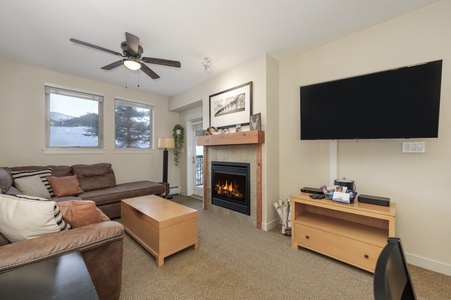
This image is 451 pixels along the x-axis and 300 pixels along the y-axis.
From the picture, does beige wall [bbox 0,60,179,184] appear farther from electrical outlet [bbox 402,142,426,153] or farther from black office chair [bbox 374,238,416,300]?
electrical outlet [bbox 402,142,426,153]

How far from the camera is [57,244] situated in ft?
3.85

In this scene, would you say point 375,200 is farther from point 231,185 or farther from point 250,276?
point 231,185

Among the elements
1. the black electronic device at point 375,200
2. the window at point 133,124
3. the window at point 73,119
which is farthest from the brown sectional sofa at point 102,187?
the black electronic device at point 375,200

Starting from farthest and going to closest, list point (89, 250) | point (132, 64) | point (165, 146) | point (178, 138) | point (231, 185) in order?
1. point (178, 138)
2. point (165, 146)
3. point (231, 185)
4. point (132, 64)
5. point (89, 250)

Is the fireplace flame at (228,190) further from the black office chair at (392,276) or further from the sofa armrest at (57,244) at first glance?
the black office chair at (392,276)

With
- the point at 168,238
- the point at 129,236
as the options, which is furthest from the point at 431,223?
the point at 129,236

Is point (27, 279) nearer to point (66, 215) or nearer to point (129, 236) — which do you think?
point (66, 215)

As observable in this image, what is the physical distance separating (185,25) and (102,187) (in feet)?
10.8

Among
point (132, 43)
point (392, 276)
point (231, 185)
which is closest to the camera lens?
point (392, 276)

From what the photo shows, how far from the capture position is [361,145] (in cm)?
238

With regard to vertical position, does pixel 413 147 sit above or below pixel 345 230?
above

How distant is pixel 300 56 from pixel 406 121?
1703mm

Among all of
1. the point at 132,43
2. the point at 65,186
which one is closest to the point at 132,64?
the point at 132,43

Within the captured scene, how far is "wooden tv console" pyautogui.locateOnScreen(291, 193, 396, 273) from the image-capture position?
6.01 ft
